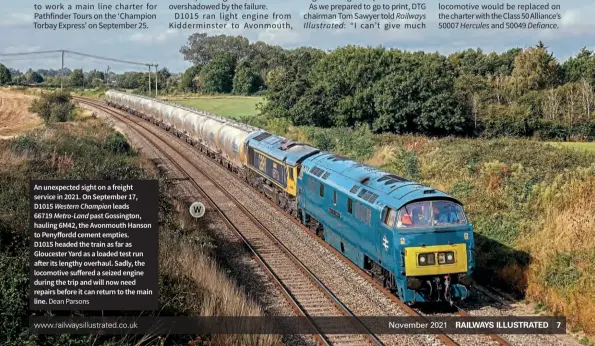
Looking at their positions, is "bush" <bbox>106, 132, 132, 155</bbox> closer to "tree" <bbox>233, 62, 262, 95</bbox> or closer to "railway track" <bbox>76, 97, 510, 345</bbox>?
"railway track" <bbox>76, 97, 510, 345</bbox>

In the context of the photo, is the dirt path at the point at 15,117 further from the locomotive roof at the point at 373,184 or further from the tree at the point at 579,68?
the tree at the point at 579,68

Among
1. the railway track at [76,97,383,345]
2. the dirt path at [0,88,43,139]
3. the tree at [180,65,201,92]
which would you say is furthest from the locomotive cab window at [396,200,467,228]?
the tree at [180,65,201,92]

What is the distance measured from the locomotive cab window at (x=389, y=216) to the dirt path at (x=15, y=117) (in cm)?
3862

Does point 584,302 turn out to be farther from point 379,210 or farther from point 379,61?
point 379,61

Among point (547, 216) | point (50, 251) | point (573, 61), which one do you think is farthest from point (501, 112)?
point (50, 251)

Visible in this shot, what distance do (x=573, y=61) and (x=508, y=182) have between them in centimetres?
7038

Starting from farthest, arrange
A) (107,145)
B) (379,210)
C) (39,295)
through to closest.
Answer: (107,145) < (379,210) < (39,295)

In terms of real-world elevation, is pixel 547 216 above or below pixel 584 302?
above

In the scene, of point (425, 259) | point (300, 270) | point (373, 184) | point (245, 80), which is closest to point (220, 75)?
point (245, 80)

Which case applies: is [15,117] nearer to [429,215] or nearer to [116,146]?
[116,146]

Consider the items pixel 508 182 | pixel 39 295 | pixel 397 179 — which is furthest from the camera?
pixel 508 182

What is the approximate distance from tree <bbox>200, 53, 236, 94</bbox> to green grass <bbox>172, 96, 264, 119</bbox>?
1015 cm

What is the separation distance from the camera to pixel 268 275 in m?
19.7

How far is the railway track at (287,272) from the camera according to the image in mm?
15081
